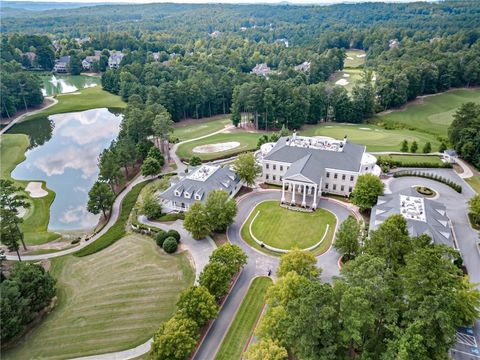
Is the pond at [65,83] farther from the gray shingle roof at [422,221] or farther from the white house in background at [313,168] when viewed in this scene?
the gray shingle roof at [422,221]

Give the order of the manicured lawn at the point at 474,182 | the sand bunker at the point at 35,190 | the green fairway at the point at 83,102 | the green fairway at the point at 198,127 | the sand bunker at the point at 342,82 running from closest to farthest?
the manicured lawn at the point at 474,182 → the sand bunker at the point at 35,190 → the green fairway at the point at 198,127 → the green fairway at the point at 83,102 → the sand bunker at the point at 342,82

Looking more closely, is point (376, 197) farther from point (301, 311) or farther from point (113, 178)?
point (113, 178)

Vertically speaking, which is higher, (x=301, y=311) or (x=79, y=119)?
(x=301, y=311)

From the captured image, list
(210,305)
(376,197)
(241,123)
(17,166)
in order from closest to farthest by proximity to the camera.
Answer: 1. (210,305)
2. (376,197)
3. (17,166)
4. (241,123)

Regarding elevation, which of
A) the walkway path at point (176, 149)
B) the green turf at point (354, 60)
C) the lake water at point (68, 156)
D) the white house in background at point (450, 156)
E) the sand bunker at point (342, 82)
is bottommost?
the lake water at point (68, 156)

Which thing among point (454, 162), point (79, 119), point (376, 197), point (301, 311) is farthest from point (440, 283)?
point (79, 119)

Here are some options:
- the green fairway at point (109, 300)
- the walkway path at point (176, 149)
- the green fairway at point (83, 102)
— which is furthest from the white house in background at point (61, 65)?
the green fairway at point (109, 300)

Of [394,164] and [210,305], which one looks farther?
[394,164]

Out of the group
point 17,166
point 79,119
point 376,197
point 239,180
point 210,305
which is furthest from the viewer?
point 79,119
